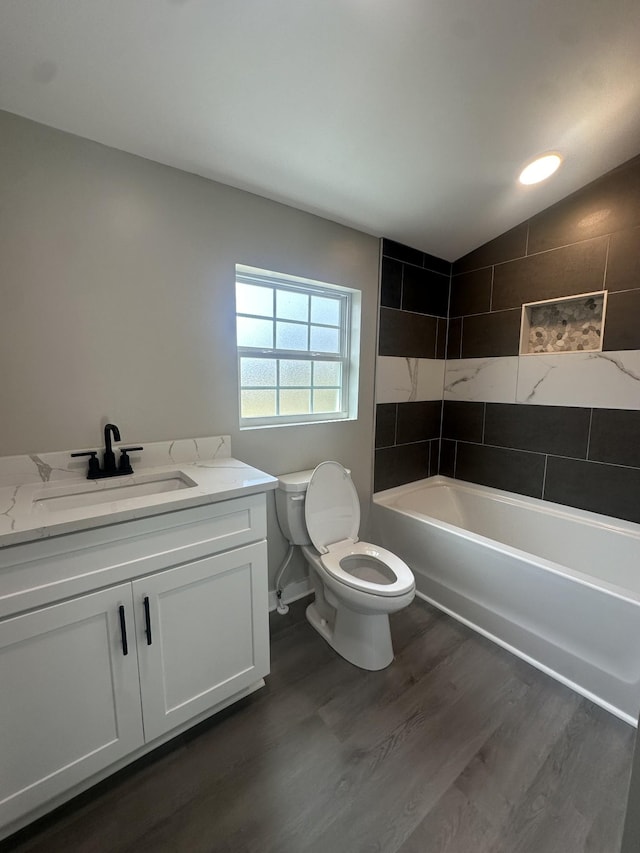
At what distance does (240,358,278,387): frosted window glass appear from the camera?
1895mm

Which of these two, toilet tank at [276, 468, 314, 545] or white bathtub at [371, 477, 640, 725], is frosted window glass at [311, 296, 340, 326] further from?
white bathtub at [371, 477, 640, 725]

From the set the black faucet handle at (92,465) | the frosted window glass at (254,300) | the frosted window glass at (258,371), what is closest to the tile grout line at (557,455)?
the frosted window glass at (258,371)

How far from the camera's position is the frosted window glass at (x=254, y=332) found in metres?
1.85

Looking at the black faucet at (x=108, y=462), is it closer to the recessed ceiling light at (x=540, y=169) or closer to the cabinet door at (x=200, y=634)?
the cabinet door at (x=200, y=634)

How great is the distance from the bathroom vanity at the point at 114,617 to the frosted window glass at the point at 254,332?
0.76 meters

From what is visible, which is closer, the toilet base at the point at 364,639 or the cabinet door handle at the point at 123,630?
the cabinet door handle at the point at 123,630

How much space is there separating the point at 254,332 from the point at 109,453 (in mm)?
899

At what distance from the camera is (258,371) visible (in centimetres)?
194

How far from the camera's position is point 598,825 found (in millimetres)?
1072

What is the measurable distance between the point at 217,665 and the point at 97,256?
158 centimetres

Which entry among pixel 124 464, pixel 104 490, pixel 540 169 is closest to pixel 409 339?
pixel 540 169

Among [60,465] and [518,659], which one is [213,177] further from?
[518,659]

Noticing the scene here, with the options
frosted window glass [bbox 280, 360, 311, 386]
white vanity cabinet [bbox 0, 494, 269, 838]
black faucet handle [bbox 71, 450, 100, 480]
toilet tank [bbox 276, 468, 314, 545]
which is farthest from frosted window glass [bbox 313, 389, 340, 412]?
black faucet handle [bbox 71, 450, 100, 480]

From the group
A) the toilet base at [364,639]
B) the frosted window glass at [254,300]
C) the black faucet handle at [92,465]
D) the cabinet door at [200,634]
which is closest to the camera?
the cabinet door at [200,634]
